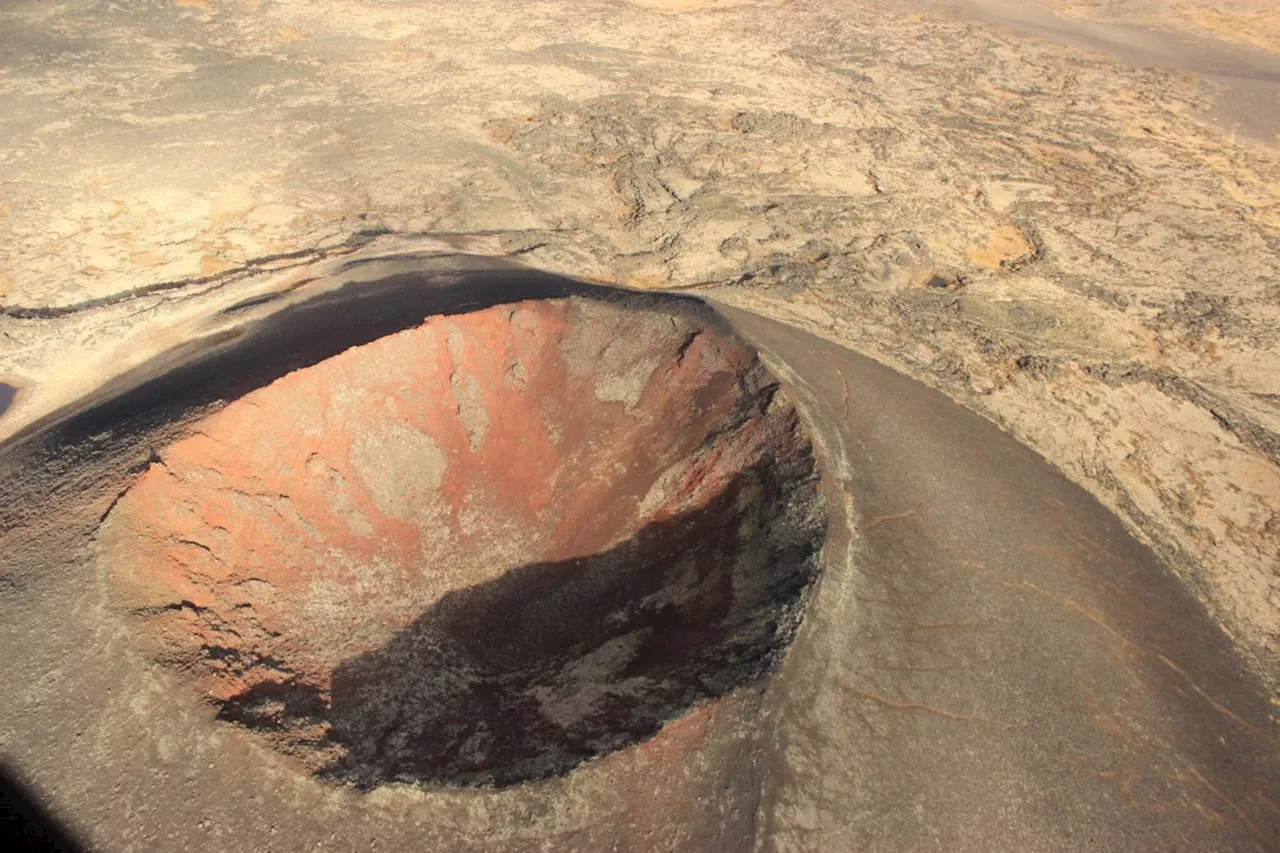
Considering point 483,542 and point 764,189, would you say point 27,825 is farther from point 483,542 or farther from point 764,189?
point 764,189

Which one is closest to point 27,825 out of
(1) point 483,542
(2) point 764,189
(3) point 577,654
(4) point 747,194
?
(3) point 577,654

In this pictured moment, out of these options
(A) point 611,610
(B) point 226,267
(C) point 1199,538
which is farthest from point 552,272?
(C) point 1199,538

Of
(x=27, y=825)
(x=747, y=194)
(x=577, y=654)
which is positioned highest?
(x=747, y=194)

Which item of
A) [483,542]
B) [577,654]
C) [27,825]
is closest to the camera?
[27,825]

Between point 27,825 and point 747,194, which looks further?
point 747,194

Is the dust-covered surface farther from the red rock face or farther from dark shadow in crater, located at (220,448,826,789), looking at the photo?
dark shadow in crater, located at (220,448,826,789)

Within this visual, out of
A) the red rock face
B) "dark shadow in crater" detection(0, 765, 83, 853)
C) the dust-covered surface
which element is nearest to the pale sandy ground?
the dust-covered surface

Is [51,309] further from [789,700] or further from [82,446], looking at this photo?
[789,700]
